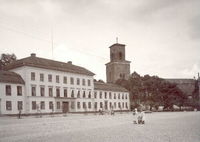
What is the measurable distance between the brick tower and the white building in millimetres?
20784

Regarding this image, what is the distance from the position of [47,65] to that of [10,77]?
8578mm

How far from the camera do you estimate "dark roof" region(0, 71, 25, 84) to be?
48.2 metres

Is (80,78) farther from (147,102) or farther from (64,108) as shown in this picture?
(147,102)

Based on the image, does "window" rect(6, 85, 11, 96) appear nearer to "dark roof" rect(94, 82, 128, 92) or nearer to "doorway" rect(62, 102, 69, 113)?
"doorway" rect(62, 102, 69, 113)

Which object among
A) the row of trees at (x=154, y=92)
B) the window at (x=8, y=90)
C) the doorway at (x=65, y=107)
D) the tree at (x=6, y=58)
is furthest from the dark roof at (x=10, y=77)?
the row of trees at (x=154, y=92)

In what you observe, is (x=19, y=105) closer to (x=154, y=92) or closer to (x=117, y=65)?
(x=154, y=92)

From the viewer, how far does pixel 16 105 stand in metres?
50.2

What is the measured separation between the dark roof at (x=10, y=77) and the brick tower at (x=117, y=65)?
44.1 m

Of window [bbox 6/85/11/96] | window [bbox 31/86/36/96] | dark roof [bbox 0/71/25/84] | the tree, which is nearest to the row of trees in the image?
window [bbox 31/86/36/96]

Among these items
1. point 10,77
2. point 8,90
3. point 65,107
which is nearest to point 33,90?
point 10,77

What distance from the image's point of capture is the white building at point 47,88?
163 ft

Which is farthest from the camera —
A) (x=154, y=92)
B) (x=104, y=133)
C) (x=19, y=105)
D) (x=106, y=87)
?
(x=154, y=92)

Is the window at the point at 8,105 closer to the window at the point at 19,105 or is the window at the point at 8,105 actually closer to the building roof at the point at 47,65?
the window at the point at 19,105

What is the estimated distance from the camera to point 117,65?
9244 cm
